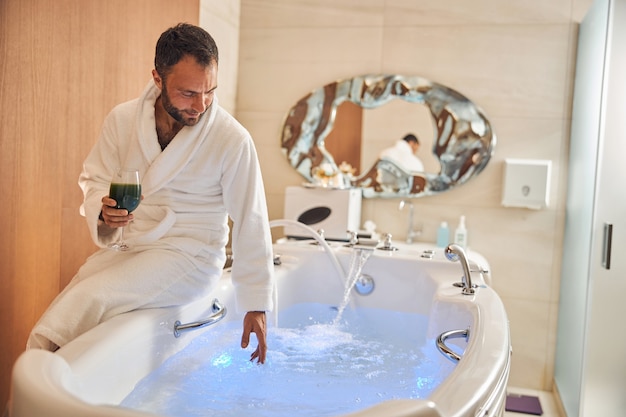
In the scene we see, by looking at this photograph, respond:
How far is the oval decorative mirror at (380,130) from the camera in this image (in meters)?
3.16

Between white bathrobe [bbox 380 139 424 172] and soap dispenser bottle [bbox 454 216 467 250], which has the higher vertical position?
white bathrobe [bbox 380 139 424 172]

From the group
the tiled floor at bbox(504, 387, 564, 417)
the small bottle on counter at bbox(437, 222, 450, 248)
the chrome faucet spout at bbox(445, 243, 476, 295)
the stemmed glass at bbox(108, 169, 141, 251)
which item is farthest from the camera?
the small bottle on counter at bbox(437, 222, 450, 248)

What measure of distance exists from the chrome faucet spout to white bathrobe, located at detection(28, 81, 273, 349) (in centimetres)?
62

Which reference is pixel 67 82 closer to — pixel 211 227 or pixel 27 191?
pixel 27 191

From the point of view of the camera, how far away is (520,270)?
316 cm

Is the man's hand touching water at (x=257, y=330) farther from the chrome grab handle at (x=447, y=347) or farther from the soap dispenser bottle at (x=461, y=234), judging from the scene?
the soap dispenser bottle at (x=461, y=234)

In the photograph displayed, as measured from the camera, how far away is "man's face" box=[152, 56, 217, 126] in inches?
64.9

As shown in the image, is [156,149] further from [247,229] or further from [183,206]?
[247,229]

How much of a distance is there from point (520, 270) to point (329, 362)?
154 cm

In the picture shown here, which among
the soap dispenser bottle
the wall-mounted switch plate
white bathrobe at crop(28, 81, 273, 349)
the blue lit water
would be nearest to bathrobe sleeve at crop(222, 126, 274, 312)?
white bathrobe at crop(28, 81, 273, 349)

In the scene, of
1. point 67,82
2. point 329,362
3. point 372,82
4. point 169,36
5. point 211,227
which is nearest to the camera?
point 169,36

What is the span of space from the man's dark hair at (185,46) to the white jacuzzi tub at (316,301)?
0.66 metres

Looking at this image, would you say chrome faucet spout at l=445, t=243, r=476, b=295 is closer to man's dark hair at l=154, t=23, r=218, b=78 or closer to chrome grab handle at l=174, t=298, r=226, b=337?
chrome grab handle at l=174, t=298, r=226, b=337

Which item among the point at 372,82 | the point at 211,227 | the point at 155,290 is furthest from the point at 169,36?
the point at 372,82
